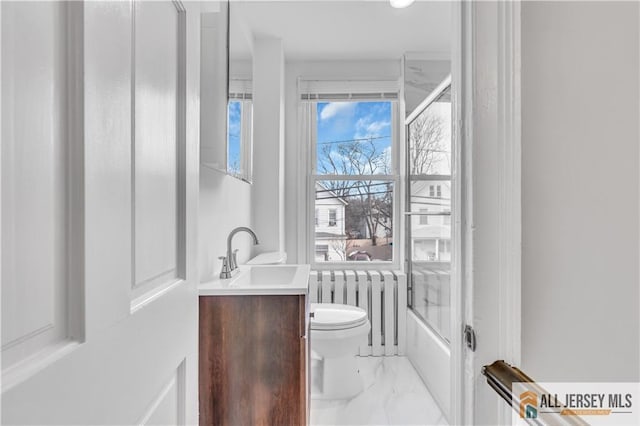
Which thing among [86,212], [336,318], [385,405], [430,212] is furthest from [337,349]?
[86,212]

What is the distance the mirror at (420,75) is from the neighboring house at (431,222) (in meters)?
0.58

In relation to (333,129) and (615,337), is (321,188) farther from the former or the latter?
(615,337)

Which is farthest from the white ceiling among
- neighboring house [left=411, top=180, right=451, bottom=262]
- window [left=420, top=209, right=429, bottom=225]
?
window [left=420, top=209, right=429, bottom=225]

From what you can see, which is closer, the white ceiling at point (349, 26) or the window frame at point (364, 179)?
the white ceiling at point (349, 26)

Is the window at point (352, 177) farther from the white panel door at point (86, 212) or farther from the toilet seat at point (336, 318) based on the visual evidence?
the white panel door at point (86, 212)

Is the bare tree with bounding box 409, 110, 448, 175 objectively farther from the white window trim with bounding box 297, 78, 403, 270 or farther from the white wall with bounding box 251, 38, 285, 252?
the white wall with bounding box 251, 38, 285, 252

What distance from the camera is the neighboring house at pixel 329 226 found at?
9.87ft

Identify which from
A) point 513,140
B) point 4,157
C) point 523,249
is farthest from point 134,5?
point 523,249

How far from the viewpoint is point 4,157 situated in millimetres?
282

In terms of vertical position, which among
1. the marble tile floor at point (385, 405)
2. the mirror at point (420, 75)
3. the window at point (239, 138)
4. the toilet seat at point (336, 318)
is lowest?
the marble tile floor at point (385, 405)

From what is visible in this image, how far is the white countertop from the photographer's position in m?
1.34

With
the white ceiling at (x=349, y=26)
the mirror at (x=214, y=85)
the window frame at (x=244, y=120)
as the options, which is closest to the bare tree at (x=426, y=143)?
the white ceiling at (x=349, y=26)

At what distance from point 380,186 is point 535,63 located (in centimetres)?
218

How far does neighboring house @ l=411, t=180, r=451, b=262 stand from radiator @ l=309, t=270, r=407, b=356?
323 millimetres
